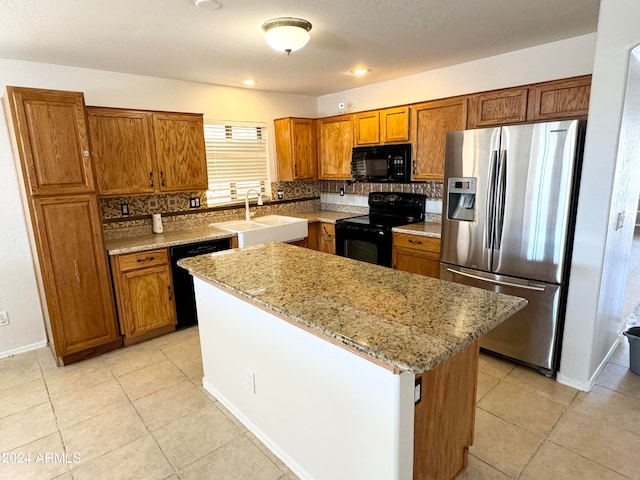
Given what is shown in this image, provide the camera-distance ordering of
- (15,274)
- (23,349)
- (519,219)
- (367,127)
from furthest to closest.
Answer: (367,127), (23,349), (15,274), (519,219)

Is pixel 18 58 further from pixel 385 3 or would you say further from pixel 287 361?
pixel 287 361

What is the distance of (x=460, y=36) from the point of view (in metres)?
2.76

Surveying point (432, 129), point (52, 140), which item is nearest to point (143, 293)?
point (52, 140)

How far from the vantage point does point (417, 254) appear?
3553 millimetres

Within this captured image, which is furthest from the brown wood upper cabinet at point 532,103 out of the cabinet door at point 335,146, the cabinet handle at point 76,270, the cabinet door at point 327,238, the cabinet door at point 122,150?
the cabinet handle at point 76,270

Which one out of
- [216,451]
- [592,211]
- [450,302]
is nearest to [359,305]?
[450,302]

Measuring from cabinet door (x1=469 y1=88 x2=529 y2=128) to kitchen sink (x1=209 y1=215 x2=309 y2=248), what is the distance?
2.07 meters

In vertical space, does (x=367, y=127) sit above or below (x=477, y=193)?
above

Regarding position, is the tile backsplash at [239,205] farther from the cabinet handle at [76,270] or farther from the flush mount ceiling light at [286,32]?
the flush mount ceiling light at [286,32]

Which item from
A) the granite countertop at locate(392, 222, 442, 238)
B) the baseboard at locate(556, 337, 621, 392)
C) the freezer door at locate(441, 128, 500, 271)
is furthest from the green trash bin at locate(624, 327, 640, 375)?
the granite countertop at locate(392, 222, 442, 238)

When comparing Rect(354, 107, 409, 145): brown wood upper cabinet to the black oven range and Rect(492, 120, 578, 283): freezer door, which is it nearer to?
the black oven range

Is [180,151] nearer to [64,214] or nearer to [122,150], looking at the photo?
[122,150]

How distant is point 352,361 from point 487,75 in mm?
3183

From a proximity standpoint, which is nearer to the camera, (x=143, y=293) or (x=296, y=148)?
(x=143, y=293)
